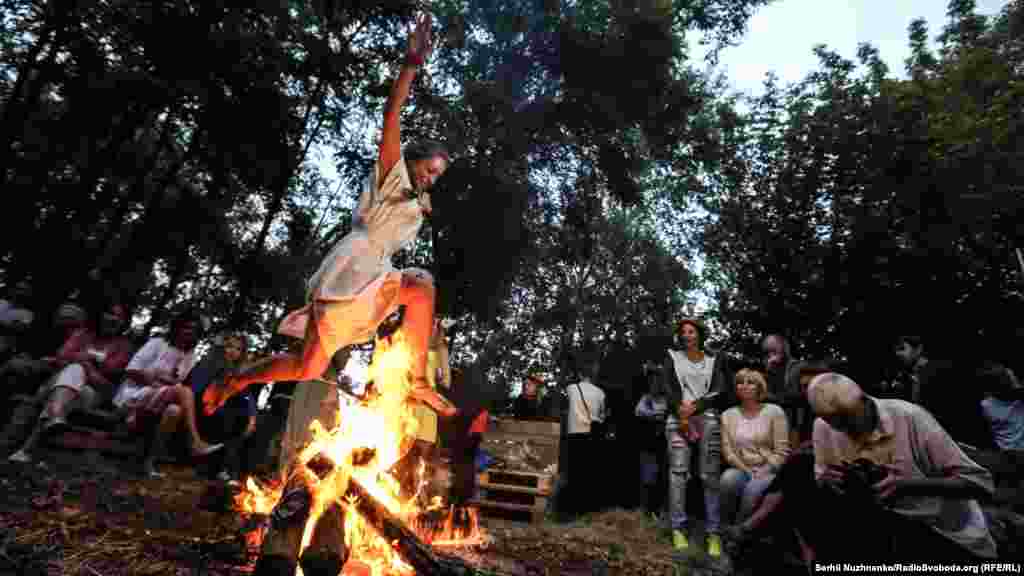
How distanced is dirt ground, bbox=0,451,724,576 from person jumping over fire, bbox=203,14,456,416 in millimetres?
842

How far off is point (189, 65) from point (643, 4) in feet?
32.5

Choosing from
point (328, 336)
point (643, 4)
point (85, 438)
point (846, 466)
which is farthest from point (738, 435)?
point (643, 4)

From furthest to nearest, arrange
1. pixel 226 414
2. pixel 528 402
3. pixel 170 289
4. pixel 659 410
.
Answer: pixel 170 289, pixel 528 402, pixel 659 410, pixel 226 414

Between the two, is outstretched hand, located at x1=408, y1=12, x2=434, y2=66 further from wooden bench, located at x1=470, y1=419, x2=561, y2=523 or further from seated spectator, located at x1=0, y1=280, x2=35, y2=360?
seated spectator, located at x1=0, y1=280, x2=35, y2=360

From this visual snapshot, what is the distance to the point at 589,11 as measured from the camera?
1201cm

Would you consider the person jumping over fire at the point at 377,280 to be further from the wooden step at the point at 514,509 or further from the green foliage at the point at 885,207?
the green foliage at the point at 885,207

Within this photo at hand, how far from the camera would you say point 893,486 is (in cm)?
258

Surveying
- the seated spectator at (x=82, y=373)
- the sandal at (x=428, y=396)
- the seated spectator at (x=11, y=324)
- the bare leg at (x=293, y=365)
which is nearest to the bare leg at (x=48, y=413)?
the seated spectator at (x=82, y=373)

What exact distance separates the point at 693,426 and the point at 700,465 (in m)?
0.45

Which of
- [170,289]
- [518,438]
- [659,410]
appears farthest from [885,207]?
[170,289]

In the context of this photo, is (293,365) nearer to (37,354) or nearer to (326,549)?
(326,549)

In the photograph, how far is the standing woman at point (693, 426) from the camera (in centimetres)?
534

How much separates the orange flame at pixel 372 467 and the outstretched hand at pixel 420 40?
2.07m

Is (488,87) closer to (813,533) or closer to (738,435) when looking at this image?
(738,435)
